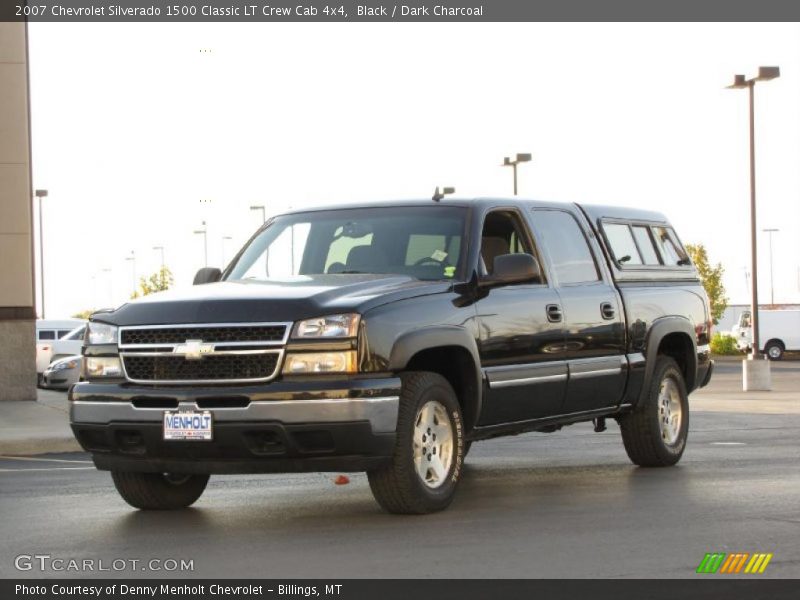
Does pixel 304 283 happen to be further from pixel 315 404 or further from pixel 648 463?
pixel 648 463

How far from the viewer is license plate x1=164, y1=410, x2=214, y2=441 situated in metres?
8.85

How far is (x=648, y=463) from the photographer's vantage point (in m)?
12.6

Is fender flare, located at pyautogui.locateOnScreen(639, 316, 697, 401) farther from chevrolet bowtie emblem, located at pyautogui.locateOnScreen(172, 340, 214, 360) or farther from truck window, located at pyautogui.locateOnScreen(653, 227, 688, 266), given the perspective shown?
chevrolet bowtie emblem, located at pyautogui.locateOnScreen(172, 340, 214, 360)

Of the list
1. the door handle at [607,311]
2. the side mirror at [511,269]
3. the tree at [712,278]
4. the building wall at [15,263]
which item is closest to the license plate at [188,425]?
the side mirror at [511,269]

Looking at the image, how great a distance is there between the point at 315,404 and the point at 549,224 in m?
3.34

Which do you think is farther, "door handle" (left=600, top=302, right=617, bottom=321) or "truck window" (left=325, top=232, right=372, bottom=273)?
"door handle" (left=600, top=302, right=617, bottom=321)

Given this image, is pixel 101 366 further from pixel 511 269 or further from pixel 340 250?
pixel 511 269

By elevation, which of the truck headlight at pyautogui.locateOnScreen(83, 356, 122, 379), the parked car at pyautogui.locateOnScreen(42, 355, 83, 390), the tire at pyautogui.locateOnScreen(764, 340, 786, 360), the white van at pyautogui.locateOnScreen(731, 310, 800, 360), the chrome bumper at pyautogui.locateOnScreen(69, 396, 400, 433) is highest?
the truck headlight at pyautogui.locateOnScreen(83, 356, 122, 379)

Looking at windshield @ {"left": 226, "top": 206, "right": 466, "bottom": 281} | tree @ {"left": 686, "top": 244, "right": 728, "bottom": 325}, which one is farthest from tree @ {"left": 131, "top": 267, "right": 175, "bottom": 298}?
windshield @ {"left": 226, "top": 206, "right": 466, "bottom": 281}

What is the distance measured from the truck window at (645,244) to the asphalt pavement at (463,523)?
1773mm

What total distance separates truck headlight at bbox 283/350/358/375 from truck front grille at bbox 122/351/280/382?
9 cm

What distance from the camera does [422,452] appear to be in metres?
9.34

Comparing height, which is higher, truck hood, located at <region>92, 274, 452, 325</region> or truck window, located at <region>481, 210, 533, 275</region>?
truck window, located at <region>481, 210, 533, 275</region>
